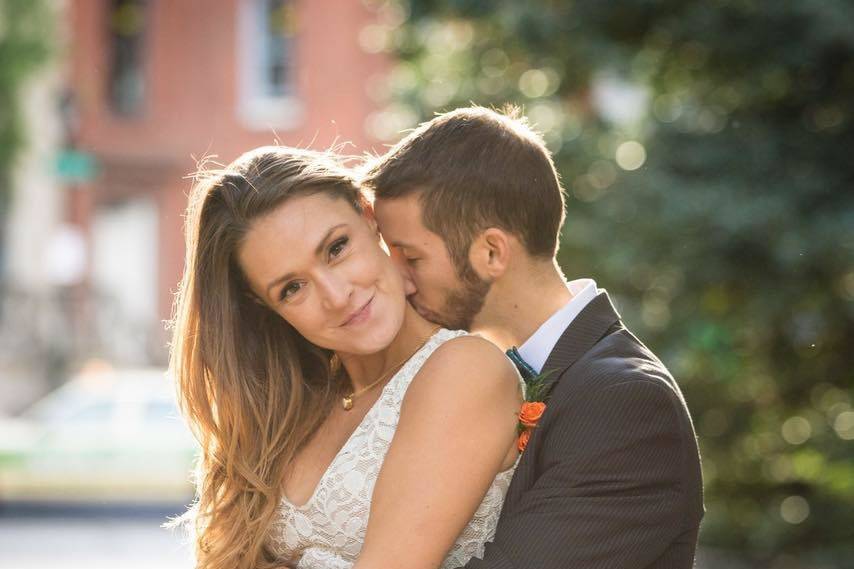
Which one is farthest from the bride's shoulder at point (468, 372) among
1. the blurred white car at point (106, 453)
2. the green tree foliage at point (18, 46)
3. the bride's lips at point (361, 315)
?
the green tree foliage at point (18, 46)

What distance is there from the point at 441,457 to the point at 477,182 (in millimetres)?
681

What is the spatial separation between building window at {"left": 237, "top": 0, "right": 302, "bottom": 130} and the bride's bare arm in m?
22.8

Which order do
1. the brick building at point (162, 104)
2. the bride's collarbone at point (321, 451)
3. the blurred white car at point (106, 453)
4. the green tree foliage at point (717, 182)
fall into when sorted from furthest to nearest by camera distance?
the brick building at point (162, 104) < the blurred white car at point (106, 453) < the green tree foliage at point (717, 182) < the bride's collarbone at point (321, 451)

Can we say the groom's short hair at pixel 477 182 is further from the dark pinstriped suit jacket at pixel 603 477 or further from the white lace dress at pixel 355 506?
the dark pinstriped suit jacket at pixel 603 477

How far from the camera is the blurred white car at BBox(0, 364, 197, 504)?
14.2 m

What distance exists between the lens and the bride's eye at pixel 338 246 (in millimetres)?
3287

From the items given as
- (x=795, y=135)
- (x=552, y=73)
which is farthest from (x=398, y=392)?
(x=552, y=73)

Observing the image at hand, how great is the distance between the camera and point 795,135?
24.7 feet

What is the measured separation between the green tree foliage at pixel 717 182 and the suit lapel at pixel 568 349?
3958 millimetres

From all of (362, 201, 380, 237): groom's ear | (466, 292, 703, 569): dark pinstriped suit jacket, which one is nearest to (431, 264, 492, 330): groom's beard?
(362, 201, 380, 237): groom's ear

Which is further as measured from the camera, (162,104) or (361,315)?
(162,104)

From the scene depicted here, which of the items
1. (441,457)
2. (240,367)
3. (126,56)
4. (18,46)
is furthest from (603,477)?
(126,56)

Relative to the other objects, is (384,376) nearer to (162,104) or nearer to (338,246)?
(338,246)

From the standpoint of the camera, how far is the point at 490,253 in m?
3.32
